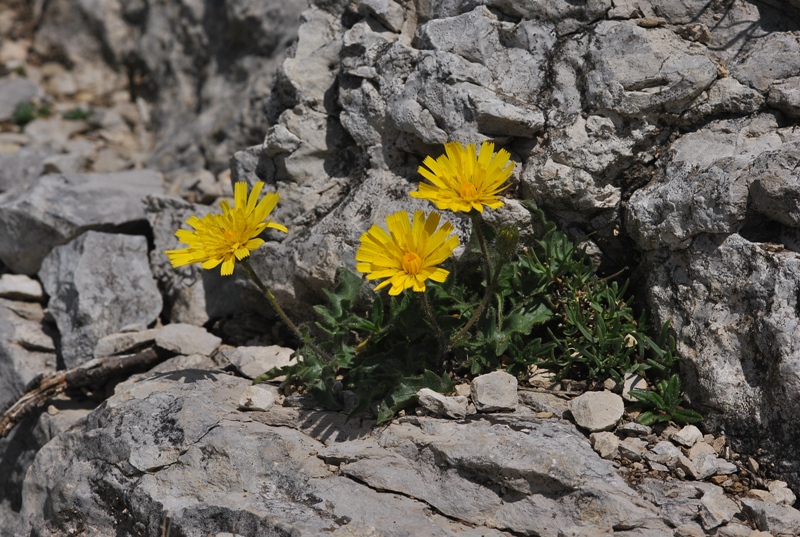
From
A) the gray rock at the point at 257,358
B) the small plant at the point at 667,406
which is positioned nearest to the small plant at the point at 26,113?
the gray rock at the point at 257,358

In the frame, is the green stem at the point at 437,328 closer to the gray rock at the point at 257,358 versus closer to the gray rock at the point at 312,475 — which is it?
the gray rock at the point at 312,475

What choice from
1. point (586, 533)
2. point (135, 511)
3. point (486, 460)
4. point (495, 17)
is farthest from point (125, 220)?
point (586, 533)

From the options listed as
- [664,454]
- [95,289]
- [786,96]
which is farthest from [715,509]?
[95,289]

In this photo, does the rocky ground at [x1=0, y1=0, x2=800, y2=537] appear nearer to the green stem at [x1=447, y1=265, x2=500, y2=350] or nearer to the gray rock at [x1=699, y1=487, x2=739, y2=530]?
the gray rock at [x1=699, y1=487, x2=739, y2=530]

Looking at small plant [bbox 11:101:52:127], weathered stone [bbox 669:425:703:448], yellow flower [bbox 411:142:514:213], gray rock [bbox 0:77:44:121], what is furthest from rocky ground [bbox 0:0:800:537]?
gray rock [bbox 0:77:44:121]

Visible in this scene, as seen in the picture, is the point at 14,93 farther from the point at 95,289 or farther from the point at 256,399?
the point at 256,399

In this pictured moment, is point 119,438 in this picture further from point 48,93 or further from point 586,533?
point 48,93
